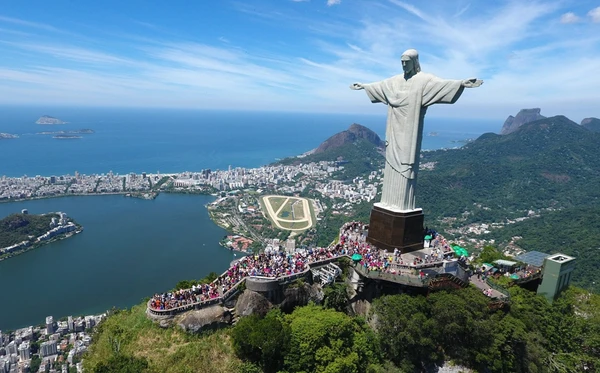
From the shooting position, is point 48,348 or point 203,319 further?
point 48,348

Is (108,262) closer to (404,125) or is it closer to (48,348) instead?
(48,348)

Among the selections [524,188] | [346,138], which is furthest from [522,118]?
[524,188]

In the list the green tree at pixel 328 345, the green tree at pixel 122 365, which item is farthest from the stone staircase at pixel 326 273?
the green tree at pixel 122 365

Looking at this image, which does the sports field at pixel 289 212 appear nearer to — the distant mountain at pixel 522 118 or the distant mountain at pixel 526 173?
the distant mountain at pixel 526 173

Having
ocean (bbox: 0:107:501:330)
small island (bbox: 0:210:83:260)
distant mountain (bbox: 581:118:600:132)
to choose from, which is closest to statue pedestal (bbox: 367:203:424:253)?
ocean (bbox: 0:107:501:330)

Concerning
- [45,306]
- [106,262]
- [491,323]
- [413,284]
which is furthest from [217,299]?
[106,262]

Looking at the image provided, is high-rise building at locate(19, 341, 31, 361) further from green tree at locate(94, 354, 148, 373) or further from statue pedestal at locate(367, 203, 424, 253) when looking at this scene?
statue pedestal at locate(367, 203, 424, 253)

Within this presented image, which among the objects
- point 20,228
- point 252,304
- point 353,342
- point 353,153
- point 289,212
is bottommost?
point 20,228

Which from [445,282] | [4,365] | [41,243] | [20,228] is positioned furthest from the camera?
[20,228]
